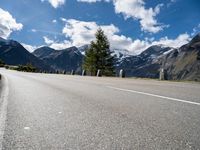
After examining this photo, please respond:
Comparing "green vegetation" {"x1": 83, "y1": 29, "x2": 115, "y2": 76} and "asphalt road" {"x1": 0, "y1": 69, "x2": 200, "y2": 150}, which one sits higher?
"green vegetation" {"x1": 83, "y1": 29, "x2": 115, "y2": 76}

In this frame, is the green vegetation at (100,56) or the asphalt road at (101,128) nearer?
the asphalt road at (101,128)

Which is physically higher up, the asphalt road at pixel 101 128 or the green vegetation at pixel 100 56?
the green vegetation at pixel 100 56

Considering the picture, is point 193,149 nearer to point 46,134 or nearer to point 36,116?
point 46,134

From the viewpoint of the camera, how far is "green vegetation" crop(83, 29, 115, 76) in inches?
1969

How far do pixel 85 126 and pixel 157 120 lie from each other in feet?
3.97

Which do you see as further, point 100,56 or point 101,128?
point 100,56

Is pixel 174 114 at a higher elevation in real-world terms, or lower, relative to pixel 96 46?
lower

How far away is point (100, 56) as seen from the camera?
50.0 meters

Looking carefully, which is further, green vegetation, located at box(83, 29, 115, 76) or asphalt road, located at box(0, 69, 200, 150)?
green vegetation, located at box(83, 29, 115, 76)

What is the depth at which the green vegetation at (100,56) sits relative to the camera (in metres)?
50.0

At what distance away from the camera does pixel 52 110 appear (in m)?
5.12

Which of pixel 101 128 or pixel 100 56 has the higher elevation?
pixel 100 56

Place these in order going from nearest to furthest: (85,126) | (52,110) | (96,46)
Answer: (85,126)
(52,110)
(96,46)

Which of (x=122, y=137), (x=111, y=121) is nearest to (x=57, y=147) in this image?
(x=122, y=137)
